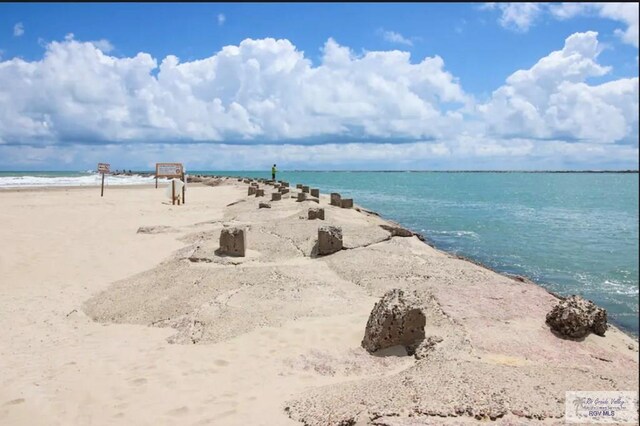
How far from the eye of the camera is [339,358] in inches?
232

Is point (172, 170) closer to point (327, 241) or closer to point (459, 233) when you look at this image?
point (459, 233)

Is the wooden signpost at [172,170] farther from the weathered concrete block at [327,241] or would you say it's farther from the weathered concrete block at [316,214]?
the weathered concrete block at [327,241]

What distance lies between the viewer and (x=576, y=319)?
21.5ft

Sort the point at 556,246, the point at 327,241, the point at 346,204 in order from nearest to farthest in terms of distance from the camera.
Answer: the point at 327,241, the point at 556,246, the point at 346,204

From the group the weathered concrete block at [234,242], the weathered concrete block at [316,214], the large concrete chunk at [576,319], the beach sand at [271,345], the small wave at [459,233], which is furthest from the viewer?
the small wave at [459,233]

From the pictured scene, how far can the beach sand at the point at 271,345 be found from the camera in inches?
182

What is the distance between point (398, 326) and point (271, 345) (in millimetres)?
1728

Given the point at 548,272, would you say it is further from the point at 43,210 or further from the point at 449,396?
the point at 43,210

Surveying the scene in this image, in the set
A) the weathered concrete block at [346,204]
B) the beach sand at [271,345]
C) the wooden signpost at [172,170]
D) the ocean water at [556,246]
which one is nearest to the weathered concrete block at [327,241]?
the beach sand at [271,345]

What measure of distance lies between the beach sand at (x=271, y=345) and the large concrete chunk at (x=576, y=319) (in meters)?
0.15

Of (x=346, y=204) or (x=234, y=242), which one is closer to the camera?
(x=234, y=242)

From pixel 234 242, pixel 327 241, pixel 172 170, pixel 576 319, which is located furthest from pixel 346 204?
pixel 576 319

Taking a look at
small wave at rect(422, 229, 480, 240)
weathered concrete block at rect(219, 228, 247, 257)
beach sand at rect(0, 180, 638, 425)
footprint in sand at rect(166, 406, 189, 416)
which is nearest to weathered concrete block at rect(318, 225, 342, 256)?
beach sand at rect(0, 180, 638, 425)

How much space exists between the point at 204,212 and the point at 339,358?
17165 mm
